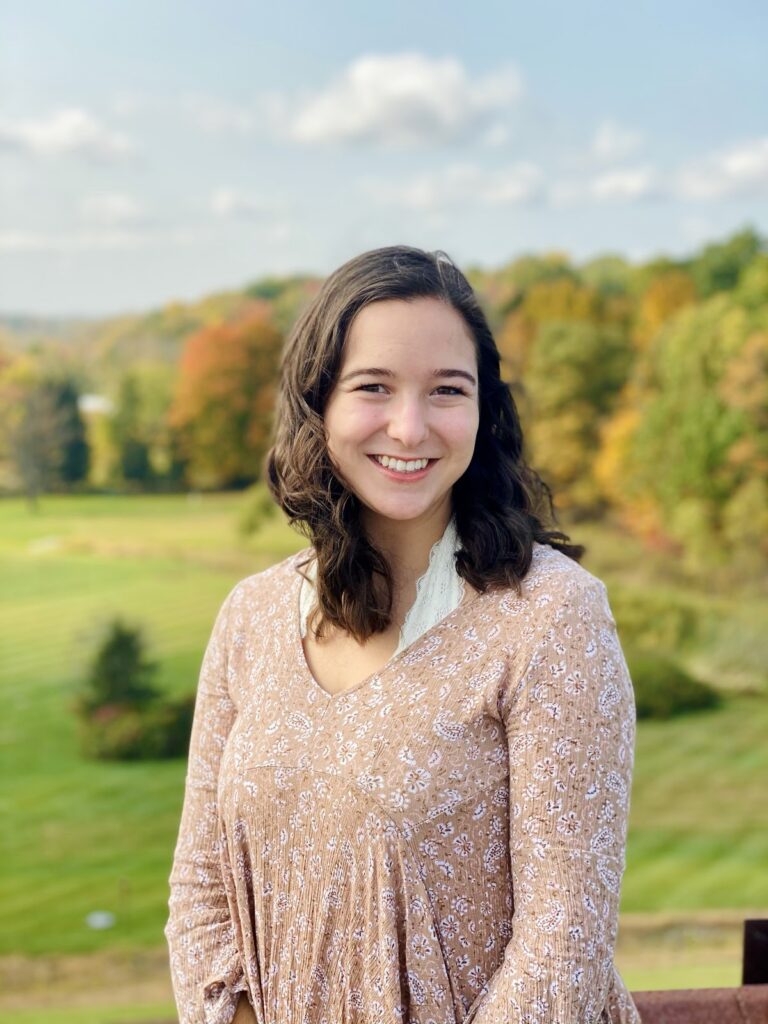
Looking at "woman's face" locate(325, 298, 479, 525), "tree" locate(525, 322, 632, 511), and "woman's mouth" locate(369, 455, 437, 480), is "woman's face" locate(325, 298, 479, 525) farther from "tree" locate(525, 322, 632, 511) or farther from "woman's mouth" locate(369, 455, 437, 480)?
"tree" locate(525, 322, 632, 511)

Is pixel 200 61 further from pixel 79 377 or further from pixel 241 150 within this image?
pixel 79 377

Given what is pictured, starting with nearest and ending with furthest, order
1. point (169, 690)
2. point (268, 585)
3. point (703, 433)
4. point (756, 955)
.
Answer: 1. point (268, 585)
2. point (756, 955)
3. point (703, 433)
4. point (169, 690)

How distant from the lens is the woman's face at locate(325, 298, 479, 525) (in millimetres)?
1108

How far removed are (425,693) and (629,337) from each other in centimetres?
463

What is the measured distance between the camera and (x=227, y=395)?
5.33m

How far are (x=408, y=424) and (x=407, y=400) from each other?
3 cm

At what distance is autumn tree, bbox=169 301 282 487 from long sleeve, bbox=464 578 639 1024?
4.34 m

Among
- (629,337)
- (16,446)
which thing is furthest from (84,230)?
(629,337)

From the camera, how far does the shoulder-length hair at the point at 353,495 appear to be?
1.13 meters

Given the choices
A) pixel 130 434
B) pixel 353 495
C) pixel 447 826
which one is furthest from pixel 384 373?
pixel 130 434

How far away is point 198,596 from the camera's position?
5.43 meters

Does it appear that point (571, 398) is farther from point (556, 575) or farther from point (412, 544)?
point (556, 575)

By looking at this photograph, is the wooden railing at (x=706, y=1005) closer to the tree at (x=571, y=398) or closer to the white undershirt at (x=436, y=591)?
the white undershirt at (x=436, y=591)

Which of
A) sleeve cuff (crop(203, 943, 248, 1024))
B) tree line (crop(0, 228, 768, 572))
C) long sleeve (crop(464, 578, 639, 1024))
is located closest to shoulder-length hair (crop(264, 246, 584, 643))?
long sleeve (crop(464, 578, 639, 1024))
